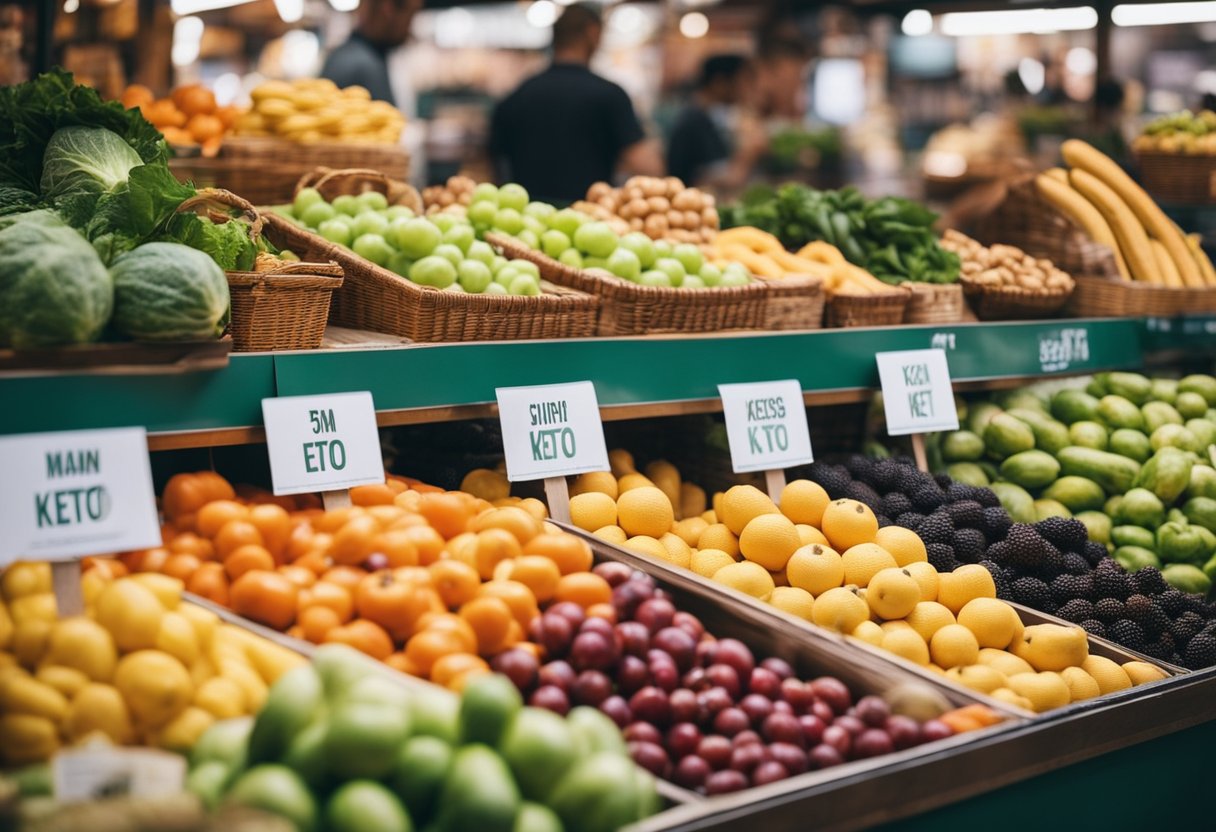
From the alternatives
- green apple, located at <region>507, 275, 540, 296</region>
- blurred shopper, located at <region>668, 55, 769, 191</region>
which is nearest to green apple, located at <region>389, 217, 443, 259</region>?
green apple, located at <region>507, 275, 540, 296</region>

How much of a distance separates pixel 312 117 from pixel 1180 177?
3390 millimetres

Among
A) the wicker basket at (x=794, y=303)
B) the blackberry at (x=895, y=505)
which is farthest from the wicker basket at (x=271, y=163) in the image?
the blackberry at (x=895, y=505)

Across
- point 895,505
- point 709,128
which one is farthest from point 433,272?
point 709,128

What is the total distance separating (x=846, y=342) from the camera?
326cm

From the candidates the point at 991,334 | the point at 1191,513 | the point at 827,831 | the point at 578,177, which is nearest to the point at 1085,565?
the point at 1191,513

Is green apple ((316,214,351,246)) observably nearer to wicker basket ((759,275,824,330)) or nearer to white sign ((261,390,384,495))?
white sign ((261,390,384,495))

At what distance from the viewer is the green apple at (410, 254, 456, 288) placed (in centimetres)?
280

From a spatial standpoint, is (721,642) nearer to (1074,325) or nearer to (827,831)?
(827,831)

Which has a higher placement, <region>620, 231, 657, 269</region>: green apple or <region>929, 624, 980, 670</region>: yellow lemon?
<region>620, 231, 657, 269</region>: green apple

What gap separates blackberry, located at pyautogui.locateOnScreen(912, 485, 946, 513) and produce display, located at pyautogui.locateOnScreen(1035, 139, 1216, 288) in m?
1.53

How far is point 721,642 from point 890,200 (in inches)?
97.0

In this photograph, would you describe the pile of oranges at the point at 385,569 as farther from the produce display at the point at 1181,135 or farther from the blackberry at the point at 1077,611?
the produce display at the point at 1181,135

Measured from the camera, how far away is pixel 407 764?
1.50 metres

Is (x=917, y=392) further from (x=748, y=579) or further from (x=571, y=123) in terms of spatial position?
(x=571, y=123)
